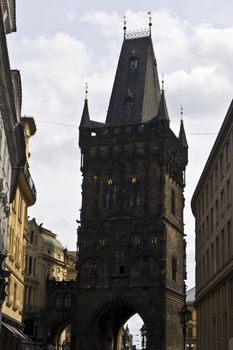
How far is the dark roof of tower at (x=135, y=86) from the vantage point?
8550 centimetres

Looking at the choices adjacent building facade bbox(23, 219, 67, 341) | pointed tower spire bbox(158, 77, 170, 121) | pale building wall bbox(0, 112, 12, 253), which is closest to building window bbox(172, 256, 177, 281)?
adjacent building facade bbox(23, 219, 67, 341)

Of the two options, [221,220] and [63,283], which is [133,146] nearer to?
[63,283]

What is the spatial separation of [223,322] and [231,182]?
9.05m

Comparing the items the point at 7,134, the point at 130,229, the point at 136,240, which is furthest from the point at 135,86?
the point at 7,134

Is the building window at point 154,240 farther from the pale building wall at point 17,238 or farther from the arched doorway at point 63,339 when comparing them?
the pale building wall at point 17,238

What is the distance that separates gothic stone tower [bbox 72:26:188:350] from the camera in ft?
250

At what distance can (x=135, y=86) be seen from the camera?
87438mm

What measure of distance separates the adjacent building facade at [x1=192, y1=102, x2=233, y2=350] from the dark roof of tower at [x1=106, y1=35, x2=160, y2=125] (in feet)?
82.8

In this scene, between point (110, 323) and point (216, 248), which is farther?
point (110, 323)

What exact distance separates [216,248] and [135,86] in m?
41.3

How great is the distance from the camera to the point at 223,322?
44750 millimetres

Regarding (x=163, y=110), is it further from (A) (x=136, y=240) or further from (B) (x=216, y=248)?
(B) (x=216, y=248)

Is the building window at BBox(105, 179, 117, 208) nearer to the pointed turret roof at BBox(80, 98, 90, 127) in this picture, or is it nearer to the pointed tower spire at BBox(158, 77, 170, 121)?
the pointed turret roof at BBox(80, 98, 90, 127)

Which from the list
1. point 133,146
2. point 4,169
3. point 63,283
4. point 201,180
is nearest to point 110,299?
point 63,283
